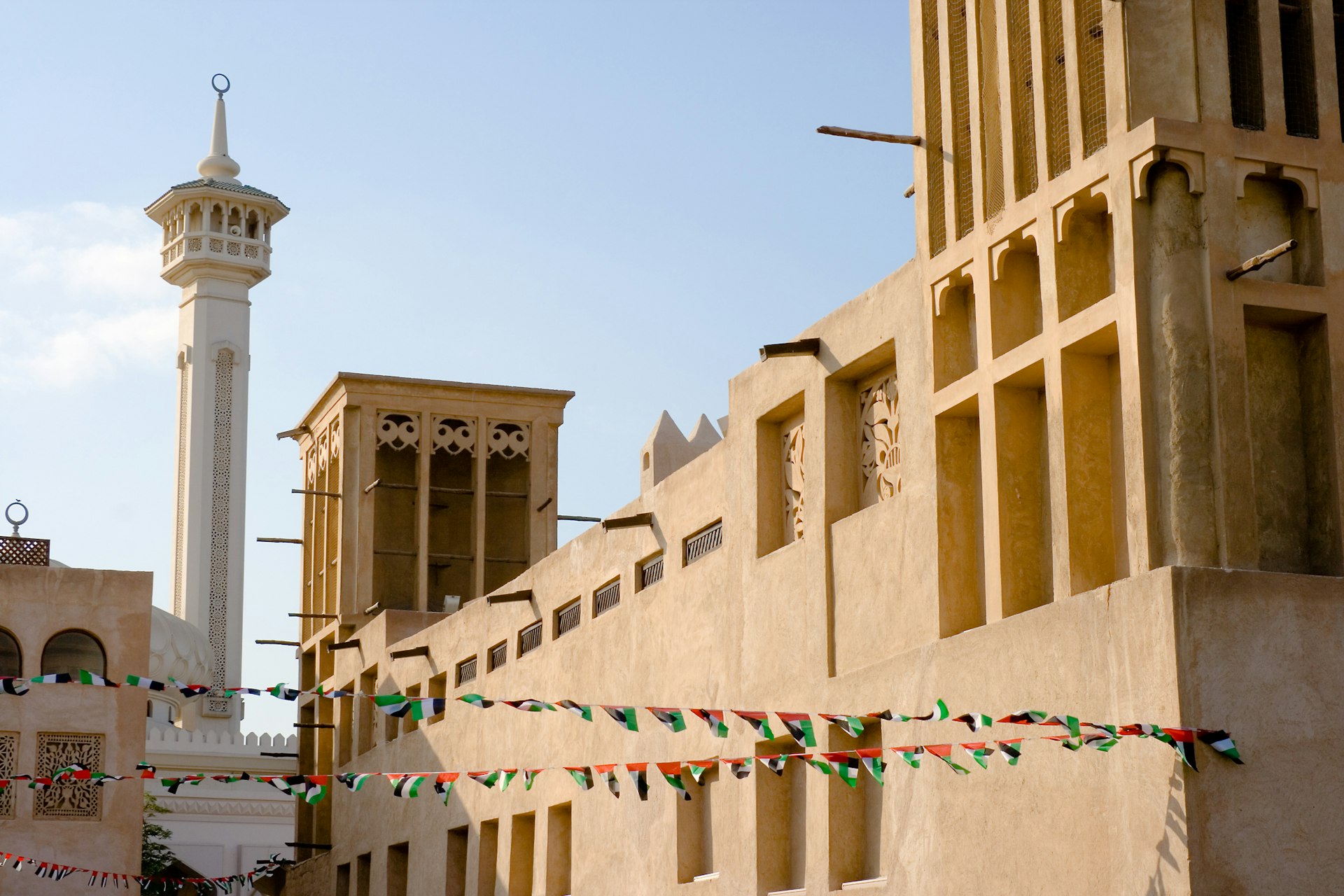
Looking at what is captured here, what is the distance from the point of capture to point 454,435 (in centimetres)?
2491

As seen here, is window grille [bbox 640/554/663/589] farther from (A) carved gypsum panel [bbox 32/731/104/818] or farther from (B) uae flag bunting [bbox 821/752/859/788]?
(A) carved gypsum panel [bbox 32/731/104/818]

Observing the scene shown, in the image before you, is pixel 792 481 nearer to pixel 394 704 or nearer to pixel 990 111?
pixel 990 111

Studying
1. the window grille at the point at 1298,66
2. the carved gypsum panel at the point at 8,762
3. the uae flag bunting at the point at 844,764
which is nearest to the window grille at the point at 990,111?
the window grille at the point at 1298,66

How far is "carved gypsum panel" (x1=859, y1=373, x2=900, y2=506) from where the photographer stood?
488 inches

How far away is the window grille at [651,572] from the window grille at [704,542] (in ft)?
1.80

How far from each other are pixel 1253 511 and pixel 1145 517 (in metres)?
0.53

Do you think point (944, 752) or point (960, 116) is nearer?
point (944, 752)

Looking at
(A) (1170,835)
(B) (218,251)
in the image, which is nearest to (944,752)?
(A) (1170,835)

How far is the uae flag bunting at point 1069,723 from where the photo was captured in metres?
9.11

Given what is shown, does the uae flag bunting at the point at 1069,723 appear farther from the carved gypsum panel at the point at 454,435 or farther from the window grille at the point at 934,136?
the carved gypsum panel at the point at 454,435

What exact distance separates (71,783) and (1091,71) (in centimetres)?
1633

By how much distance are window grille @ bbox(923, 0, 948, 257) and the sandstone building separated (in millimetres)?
29

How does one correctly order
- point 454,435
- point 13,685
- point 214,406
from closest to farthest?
1. point 13,685
2. point 454,435
3. point 214,406

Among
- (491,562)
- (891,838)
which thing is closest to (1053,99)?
(891,838)
